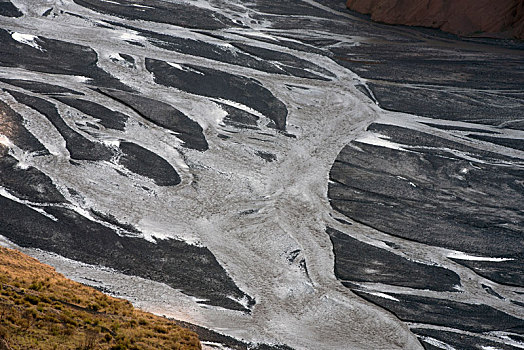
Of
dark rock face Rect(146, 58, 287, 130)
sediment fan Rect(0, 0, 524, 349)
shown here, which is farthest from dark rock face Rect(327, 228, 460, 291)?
dark rock face Rect(146, 58, 287, 130)

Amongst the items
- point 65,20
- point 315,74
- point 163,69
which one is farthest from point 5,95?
point 315,74

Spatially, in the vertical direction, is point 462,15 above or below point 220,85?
above

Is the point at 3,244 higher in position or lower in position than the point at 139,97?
lower

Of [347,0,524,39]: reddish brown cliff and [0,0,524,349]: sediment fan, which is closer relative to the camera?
[0,0,524,349]: sediment fan

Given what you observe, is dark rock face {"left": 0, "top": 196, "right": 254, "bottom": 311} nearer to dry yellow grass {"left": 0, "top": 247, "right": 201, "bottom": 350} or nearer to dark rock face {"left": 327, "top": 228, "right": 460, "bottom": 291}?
dry yellow grass {"left": 0, "top": 247, "right": 201, "bottom": 350}

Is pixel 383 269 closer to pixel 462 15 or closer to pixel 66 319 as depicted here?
pixel 66 319

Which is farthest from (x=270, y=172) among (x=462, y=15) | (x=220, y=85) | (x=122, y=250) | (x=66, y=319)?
(x=462, y=15)

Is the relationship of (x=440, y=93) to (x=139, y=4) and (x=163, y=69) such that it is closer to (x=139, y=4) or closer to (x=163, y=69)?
(x=163, y=69)
